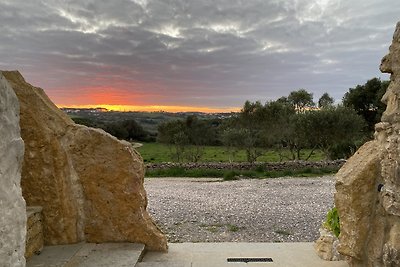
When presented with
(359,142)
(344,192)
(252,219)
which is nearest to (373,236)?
(344,192)

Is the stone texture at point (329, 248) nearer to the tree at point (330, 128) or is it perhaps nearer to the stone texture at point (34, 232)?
the stone texture at point (34, 232)

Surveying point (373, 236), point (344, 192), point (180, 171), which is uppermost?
point (344, 192)

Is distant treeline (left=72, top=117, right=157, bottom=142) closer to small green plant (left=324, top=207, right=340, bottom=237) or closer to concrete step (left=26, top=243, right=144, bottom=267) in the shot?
concrete step (left=26, top=243, right=144, bottom=267)

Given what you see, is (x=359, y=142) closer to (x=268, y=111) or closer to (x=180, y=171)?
(x=268, y=111)

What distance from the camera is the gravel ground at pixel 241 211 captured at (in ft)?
34.1

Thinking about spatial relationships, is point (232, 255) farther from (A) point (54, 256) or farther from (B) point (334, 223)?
(A) point (54, 256)

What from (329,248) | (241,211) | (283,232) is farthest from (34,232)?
(241,211)

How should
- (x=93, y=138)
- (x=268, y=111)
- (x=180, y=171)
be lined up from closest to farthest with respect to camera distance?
(x=93, y=138)
(x=180, y=171)
(x=268, y=111)

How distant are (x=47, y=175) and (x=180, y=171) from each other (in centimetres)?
2022

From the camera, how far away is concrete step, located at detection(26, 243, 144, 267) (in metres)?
6.15

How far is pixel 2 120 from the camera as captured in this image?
389 cm

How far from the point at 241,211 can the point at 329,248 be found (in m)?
6.02

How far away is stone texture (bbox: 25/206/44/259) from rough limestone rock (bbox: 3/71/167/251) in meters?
0.19

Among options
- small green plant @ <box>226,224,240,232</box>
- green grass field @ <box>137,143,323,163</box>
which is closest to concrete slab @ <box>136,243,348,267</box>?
small green plant @ <box>226,224,240,232</box>
